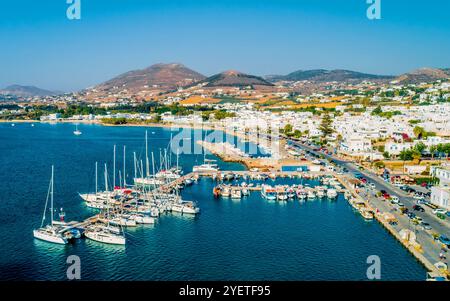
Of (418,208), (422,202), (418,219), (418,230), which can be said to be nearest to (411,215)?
(418,219)

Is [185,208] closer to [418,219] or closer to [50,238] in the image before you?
[50,238]

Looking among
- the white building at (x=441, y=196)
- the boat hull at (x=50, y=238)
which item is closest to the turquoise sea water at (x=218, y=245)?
the boat hull at (x=50, y=238)

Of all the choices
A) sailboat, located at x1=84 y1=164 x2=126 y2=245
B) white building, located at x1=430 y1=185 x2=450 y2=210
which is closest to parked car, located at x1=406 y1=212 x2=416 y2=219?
white building, located at x1=430 y1=185 x2=450 y2=210

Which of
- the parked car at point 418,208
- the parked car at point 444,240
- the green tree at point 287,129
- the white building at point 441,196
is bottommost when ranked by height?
the parked car at point 444,240

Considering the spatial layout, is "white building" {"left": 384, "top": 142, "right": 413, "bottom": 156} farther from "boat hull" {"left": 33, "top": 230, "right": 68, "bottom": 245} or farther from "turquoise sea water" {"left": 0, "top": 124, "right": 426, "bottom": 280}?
"boat hull" {"left": 33, "top": 230, "right": 68, "bottom": 245}

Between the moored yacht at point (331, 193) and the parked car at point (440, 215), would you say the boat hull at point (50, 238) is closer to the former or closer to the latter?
the moored yacht at point (331, 193)
